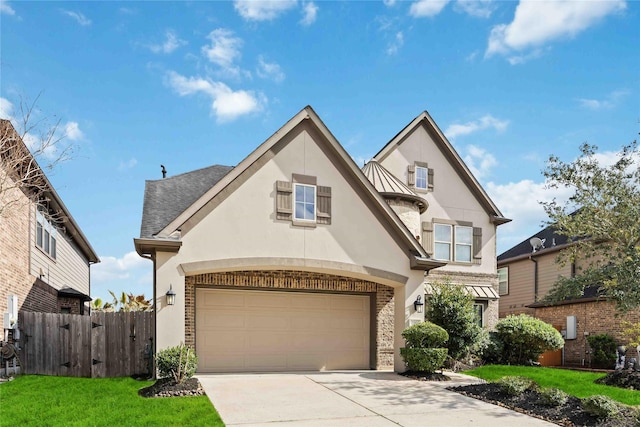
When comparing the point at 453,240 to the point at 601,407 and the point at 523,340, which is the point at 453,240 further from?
the point at 601,407

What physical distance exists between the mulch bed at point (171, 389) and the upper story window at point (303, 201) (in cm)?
498

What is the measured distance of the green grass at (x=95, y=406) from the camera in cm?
879

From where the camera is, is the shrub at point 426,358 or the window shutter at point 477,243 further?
the window shutter at point 477,243

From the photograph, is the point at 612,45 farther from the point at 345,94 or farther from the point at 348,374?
the point at 348,374

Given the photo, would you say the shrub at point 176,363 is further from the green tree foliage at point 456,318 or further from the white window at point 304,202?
the green tree foliage at point 456,318

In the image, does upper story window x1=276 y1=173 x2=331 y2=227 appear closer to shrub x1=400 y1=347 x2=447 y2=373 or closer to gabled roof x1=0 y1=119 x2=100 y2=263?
shrub x1=400 y1=347 x2=447 y2=373

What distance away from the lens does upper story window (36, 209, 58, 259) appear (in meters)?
18.9

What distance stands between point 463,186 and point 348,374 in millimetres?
10978

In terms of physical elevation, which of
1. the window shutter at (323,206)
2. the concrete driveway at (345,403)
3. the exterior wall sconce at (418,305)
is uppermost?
the window shutter at (323,206)

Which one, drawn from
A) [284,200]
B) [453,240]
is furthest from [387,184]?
[284,200]

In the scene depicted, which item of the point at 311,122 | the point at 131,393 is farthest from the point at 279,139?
the point at 131,393

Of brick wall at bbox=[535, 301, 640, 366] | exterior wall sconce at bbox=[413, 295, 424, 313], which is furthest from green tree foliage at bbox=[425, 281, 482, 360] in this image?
brick wall at bbox=[535, 301, 640, 366]

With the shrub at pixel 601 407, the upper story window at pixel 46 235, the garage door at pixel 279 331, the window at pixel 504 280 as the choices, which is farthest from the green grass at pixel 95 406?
the window at pixel 504 280

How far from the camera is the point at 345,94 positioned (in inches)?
536
